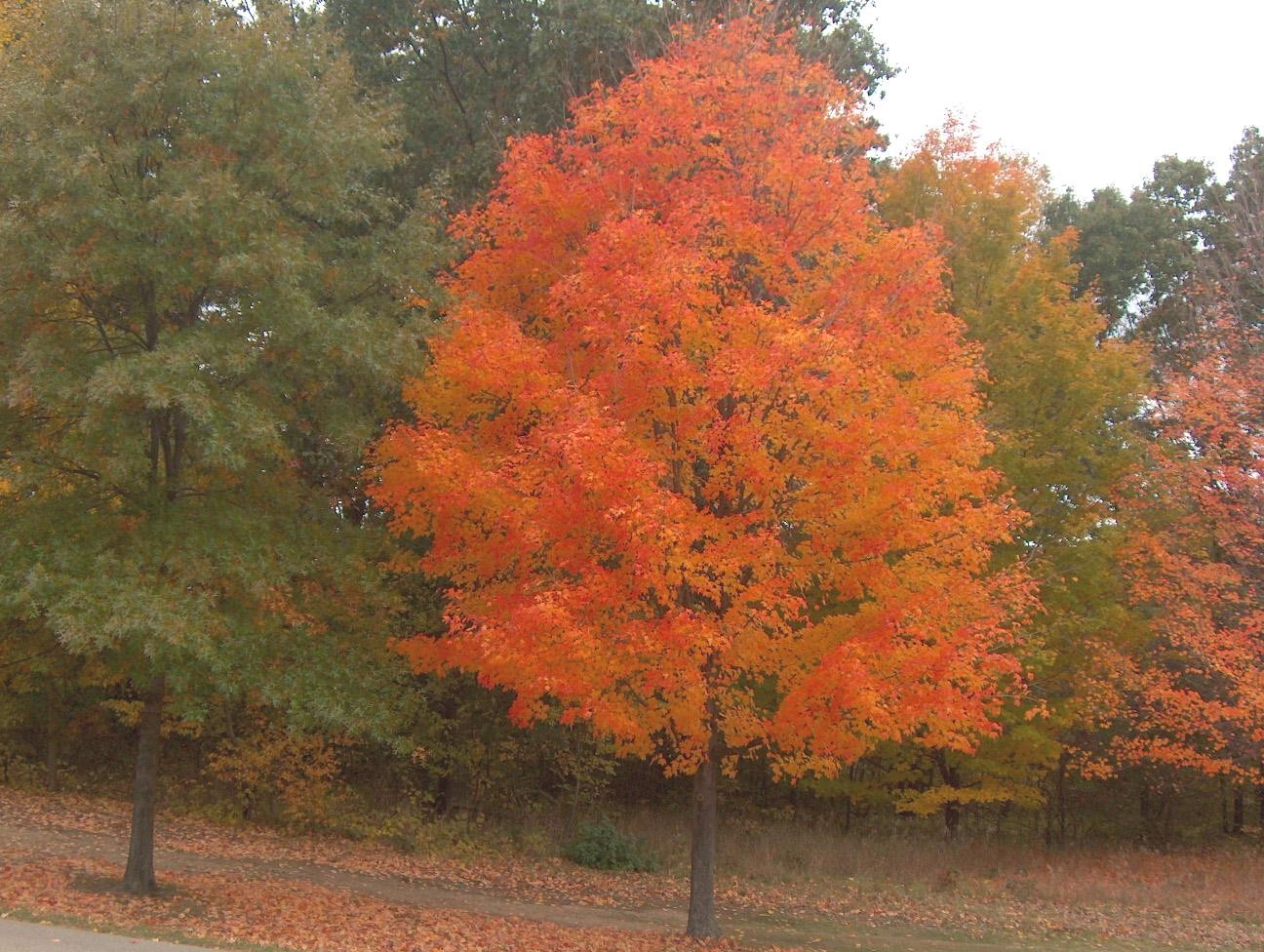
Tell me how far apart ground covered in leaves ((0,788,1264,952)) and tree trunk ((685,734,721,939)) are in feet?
1.57

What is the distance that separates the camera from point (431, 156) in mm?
21531

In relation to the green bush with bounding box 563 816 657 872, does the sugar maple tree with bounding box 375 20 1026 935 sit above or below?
above

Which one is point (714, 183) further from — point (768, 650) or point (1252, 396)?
point (1252, 396)

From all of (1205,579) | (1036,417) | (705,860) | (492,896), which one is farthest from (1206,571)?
(492,896)

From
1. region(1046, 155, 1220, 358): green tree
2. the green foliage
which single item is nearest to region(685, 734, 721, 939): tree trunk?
the green foliage

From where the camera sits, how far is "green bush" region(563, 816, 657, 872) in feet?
63.7

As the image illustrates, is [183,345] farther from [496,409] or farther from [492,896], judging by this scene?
[492,896]

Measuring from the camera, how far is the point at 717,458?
11781mm

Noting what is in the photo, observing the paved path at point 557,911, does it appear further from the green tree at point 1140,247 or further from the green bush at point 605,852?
the green tree at point 1140,247

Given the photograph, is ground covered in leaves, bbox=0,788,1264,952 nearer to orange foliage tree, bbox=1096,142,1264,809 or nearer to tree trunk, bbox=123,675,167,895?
tree trunk, bbox=123,675,167,895

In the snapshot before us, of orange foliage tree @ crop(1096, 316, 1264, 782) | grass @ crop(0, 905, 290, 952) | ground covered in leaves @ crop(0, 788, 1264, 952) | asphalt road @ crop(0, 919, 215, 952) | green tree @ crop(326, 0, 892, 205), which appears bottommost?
ground covered in leaves @ crop(0, 788, 1264, 952)

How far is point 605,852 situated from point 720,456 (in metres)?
10.4

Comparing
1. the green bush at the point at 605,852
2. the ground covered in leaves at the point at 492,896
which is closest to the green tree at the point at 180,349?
the ground covered in leaves at the point at 492,896

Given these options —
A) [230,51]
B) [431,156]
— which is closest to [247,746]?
[431,156]
